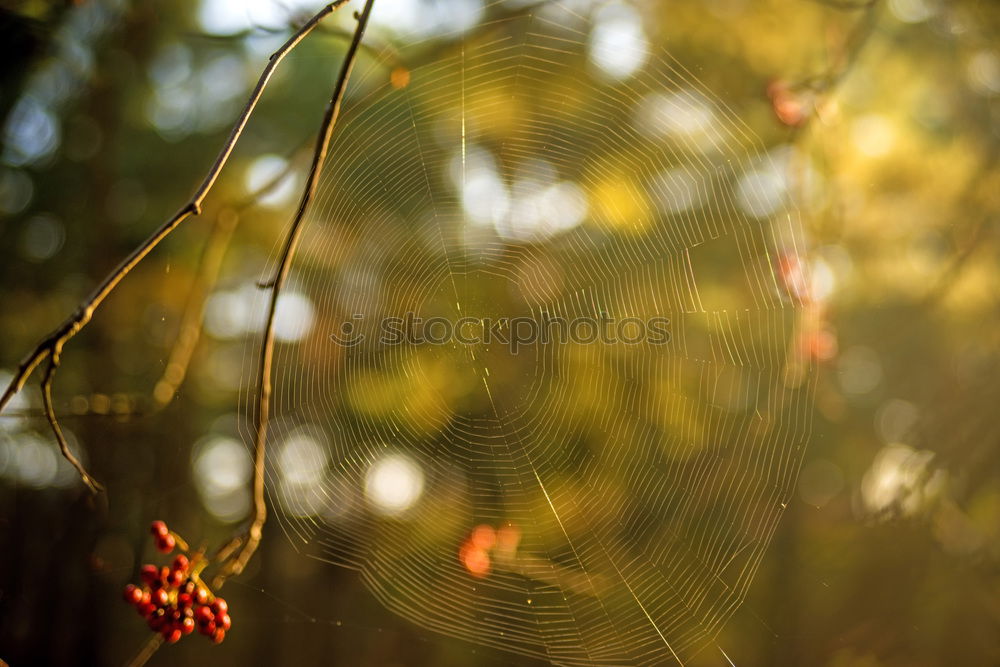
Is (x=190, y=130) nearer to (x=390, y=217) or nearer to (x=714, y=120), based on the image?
(x=390, y=217)

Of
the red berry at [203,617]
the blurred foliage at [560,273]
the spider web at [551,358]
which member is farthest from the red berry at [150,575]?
the spider web at [551,358]

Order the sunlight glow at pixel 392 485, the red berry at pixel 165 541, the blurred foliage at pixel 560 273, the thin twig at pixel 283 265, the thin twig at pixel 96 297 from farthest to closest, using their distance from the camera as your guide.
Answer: the sunlight glow at pixel 392 485
the blurred foliage at pixel 560 273
the red berry at pixel 165 541
the thin twig at pixel 283 265
the thin twig at pixel 96 297

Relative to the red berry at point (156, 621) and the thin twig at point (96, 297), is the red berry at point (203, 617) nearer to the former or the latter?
the red berry at point (156, 621)

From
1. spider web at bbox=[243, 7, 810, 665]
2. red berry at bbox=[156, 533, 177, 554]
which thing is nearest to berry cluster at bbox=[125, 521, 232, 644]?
red berry at bbox=[156, 533, 177, 554]

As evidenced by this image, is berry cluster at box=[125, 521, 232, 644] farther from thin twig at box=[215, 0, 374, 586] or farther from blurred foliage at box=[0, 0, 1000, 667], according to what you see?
blurred foliage at box=[0, 0, 1000, 667]

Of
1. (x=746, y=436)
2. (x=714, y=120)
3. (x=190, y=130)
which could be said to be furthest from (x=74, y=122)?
(x=746, y=436)

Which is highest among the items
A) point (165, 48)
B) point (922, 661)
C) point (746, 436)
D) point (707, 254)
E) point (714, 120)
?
point (165, 48)
